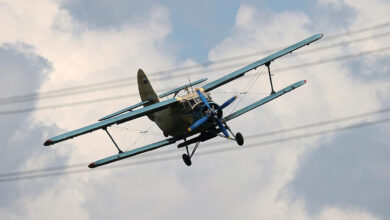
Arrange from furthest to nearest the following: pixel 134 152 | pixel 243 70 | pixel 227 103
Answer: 1. pixel 243 70
2. pixel 134 152
3. pixel 227 103

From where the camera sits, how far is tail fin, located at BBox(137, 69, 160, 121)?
63.2 meters

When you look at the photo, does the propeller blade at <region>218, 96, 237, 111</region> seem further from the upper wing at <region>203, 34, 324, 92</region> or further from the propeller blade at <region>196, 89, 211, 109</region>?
the upper wing at <region>203, 34, 324, 92</region>

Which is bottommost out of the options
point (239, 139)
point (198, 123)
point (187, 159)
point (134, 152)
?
point (187, 159)

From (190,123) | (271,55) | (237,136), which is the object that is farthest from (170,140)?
(271,55)

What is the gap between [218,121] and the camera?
53.8 meters

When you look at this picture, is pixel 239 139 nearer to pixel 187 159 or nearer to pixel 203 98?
pixel 203 98

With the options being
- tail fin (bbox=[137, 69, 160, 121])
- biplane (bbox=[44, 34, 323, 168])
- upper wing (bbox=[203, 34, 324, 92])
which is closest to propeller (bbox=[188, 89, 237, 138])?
biplane (bbox=[44, 34, 323, 168])

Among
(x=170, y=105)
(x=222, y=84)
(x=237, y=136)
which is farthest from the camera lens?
(x=222, y=84)

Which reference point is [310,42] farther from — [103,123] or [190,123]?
[103,123]

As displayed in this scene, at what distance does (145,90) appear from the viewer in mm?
64125

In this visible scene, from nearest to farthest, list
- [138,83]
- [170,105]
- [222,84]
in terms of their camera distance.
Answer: [170,105] → [222,84] → [138,83]

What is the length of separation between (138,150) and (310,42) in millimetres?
15417

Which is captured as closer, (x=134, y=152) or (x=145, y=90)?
(x=134, y=152)

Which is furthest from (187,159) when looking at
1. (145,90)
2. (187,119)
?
(145,90)
